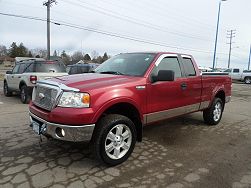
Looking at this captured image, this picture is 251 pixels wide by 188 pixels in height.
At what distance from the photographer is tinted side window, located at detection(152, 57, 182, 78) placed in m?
4.75

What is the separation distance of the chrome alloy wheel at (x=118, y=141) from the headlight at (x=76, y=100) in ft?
2.03

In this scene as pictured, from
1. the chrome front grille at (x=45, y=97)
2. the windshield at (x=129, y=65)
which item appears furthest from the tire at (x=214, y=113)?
the chrome front grille at (x=45, y=97)

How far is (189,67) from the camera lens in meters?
5.59

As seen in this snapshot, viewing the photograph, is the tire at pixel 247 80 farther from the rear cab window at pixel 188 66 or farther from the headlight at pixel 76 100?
the headlight at pixel 76 100

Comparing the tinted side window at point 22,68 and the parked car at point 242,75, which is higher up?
the tinted side window at point 22,68

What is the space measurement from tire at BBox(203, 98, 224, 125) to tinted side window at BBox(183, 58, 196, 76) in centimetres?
129

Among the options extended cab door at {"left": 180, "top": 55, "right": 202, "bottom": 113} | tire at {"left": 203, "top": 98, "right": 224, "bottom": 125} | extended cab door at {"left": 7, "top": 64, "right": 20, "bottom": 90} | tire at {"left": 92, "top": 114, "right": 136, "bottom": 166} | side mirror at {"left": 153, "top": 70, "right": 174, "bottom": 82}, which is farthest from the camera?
extended cab door at {"left": 7, "top": 64, "right": 20, "bottom": 90}

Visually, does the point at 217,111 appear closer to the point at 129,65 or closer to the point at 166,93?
the point at 166,93

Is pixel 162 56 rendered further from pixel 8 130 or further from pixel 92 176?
pixel 8 130

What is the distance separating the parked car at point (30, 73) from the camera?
925cm

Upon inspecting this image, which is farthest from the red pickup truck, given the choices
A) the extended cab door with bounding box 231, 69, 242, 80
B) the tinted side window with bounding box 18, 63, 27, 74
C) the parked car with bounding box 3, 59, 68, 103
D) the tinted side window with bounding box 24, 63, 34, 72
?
the extended cab door with bounding box 231, 69, 242, 80

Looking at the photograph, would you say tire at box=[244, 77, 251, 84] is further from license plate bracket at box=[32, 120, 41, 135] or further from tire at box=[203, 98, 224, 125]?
license plate bracket at box=[32, 120, 41, 135]

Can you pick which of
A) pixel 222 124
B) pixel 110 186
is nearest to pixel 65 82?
pixel 110 186

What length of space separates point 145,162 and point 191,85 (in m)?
2.14
